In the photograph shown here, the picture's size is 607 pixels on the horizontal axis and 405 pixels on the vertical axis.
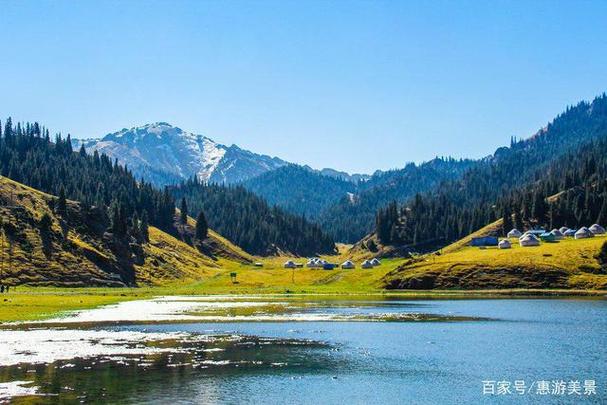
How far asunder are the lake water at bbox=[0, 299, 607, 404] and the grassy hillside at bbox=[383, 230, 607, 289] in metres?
76.5

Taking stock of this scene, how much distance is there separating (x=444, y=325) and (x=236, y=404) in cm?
5339

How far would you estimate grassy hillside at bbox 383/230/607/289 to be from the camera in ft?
550

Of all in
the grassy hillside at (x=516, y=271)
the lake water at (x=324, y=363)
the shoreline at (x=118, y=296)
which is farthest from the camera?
the grassy hillside at (x=516, y=271)

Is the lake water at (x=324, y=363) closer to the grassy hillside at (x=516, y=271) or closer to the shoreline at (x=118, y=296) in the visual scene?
the shoreline at (x=118, y=296)

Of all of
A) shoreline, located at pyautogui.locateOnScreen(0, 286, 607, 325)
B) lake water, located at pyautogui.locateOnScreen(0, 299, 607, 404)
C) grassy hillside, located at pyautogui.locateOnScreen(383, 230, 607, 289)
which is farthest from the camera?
grassy hillside, located at pyautogui.locateOnScreen(383, 230, 607, 289)

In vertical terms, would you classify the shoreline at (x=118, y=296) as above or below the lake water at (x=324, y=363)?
above

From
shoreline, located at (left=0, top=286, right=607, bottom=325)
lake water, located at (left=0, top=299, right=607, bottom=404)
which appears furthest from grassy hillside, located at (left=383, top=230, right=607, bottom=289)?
lake water, located at (left=0, top=299, right=607, bottom=404)

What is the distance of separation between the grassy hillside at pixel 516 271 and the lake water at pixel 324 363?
76.5 meters

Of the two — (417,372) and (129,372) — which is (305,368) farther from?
(129,372)

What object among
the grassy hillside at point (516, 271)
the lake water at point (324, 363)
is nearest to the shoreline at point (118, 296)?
the grassy hillside at point (516, 271)

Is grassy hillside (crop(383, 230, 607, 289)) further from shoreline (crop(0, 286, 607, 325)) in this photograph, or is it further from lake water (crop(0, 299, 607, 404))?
lake water (crop(0, 299, 607, 404))

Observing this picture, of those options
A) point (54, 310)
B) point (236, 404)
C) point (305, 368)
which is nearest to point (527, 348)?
point (305, 368)

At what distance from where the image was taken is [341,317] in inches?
4107

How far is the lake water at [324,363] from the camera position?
1770 inches
